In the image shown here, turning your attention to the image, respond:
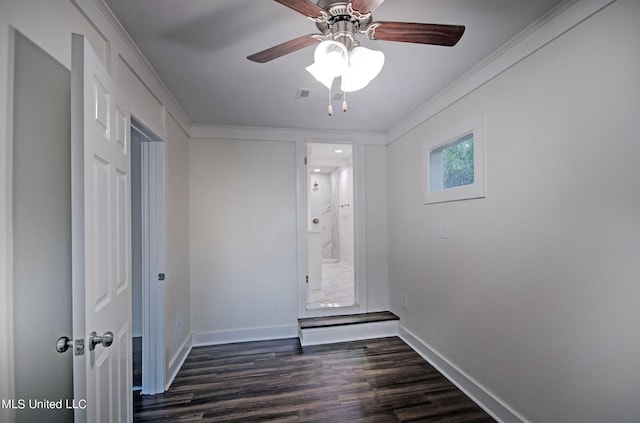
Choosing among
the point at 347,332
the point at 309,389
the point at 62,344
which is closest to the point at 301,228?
the point at 347,332

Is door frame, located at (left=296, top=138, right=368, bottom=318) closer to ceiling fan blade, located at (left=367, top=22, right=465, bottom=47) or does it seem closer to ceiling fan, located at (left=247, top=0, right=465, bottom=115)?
ceiling fan, located at (left=247, top=0, right=465, bottom=115)

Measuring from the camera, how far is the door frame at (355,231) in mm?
3260

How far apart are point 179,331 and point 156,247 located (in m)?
0.96

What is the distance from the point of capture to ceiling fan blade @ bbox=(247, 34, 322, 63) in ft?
4.10

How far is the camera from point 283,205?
3260mm

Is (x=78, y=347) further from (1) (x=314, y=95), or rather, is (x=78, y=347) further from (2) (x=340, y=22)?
(1) (x=314, y=95)

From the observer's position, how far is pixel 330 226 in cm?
784

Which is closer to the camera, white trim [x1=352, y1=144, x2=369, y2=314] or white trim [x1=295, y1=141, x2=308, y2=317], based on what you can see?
white trim [x1=295, y1=141, x2=308, y2=317]

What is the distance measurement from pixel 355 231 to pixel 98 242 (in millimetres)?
2723

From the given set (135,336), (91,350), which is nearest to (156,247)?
(91,350)

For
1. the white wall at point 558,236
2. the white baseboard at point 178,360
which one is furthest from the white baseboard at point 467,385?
the white baseboard at point 178,360

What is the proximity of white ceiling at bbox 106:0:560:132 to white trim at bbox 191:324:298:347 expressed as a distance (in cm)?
237

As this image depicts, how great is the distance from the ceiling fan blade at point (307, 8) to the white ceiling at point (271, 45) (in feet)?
1.19

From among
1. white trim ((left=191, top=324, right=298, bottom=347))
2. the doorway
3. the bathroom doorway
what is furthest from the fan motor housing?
white trim ((left=191, top=324, right=298, bottom=347))
